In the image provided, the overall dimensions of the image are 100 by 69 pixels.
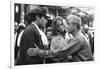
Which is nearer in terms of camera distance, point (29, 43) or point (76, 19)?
point (29, 43)

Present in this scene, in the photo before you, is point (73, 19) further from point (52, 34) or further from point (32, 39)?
point (32, 39)

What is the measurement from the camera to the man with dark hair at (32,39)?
88.4 inches

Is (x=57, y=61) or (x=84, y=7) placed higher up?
(x=84, y=7)

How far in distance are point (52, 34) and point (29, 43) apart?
33 centimetres

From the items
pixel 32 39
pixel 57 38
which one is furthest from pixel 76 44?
pixel 32 39

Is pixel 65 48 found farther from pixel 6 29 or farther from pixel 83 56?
pixel 6 29

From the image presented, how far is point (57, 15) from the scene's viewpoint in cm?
236

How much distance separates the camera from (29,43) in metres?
2.26

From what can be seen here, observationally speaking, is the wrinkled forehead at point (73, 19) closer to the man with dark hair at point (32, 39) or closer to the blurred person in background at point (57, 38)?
the blurred person in background at point (57, 38)

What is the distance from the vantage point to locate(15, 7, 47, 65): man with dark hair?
2245mm

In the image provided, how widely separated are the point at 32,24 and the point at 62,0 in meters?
0.52

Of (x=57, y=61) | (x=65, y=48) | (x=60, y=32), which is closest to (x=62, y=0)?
(x=60, y=32)
